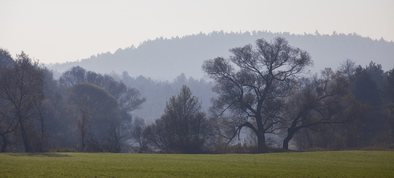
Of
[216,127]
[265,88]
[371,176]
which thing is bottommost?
[371,176]

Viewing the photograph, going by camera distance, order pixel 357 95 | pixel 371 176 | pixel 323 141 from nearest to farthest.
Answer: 1. pixel 371 176
2. pixel 323 141
3. pixel 357 95

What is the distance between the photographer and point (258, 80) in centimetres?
6500

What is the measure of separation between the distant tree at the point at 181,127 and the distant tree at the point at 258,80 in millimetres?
3152

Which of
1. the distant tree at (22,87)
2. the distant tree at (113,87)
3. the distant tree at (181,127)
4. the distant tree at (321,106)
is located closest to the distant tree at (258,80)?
the distant tree at (321,106)

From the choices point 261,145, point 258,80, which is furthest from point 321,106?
point 261,145

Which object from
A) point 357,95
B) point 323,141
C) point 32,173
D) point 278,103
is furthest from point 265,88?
point 32,173

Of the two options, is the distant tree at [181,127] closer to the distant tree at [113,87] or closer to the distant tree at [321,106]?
the distant tree at [321,106]

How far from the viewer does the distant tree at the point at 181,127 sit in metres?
62.3

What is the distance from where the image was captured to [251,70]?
65500mm

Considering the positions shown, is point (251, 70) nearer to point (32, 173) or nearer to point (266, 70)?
point (266, 70)

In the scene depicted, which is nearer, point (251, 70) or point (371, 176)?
point (371, 176)

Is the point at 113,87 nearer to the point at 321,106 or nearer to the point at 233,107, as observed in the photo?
the point at 233,107

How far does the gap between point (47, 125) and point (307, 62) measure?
4414cm

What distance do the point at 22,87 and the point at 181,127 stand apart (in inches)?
723
